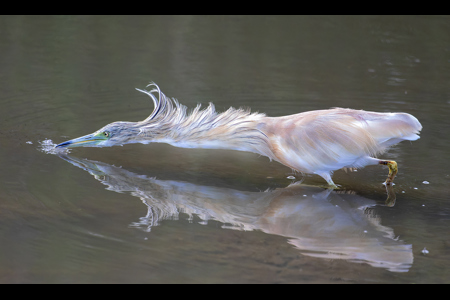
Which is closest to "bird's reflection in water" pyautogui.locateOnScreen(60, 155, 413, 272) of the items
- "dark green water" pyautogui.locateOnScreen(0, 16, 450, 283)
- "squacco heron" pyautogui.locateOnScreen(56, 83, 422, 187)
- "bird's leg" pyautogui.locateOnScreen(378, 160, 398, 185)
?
"dark green water" pyautogui.locateOnScreen(0, 16, 450, 283)

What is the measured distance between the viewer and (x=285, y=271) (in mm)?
4836

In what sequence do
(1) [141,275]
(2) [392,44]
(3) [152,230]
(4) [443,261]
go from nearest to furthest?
(1) [141,275] → (4) [443,261] → (3) [152,230] → (2) [392,44]

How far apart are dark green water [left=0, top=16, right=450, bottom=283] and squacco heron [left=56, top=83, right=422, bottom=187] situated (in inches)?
16.7

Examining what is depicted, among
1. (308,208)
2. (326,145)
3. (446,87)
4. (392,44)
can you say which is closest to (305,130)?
(326,145)

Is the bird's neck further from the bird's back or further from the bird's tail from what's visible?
the bird's tail

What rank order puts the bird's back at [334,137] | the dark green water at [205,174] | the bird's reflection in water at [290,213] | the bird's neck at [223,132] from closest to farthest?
the dark green water at [205,174]
the bird's reflection in water at [290,213]
the bird's back at [334,137]
the bird's neck at [223,132]

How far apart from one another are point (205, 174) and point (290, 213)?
129cm

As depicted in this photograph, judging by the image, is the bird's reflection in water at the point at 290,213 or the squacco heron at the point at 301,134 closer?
the bird's reflection in water at the point at 290,213

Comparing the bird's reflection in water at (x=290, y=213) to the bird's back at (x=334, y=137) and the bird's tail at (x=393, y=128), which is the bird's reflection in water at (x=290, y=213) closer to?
the bird's back at (x=334, y=137)

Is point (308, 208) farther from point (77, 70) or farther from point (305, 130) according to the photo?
point (77, 70)

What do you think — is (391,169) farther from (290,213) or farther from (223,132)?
(223,132)

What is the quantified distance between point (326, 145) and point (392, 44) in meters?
7.11

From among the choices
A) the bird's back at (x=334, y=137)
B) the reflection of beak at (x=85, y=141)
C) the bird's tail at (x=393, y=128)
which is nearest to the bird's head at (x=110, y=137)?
the reflection of beak at (x=85, y=141)

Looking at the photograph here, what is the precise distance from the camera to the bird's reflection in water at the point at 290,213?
5.30 metres
